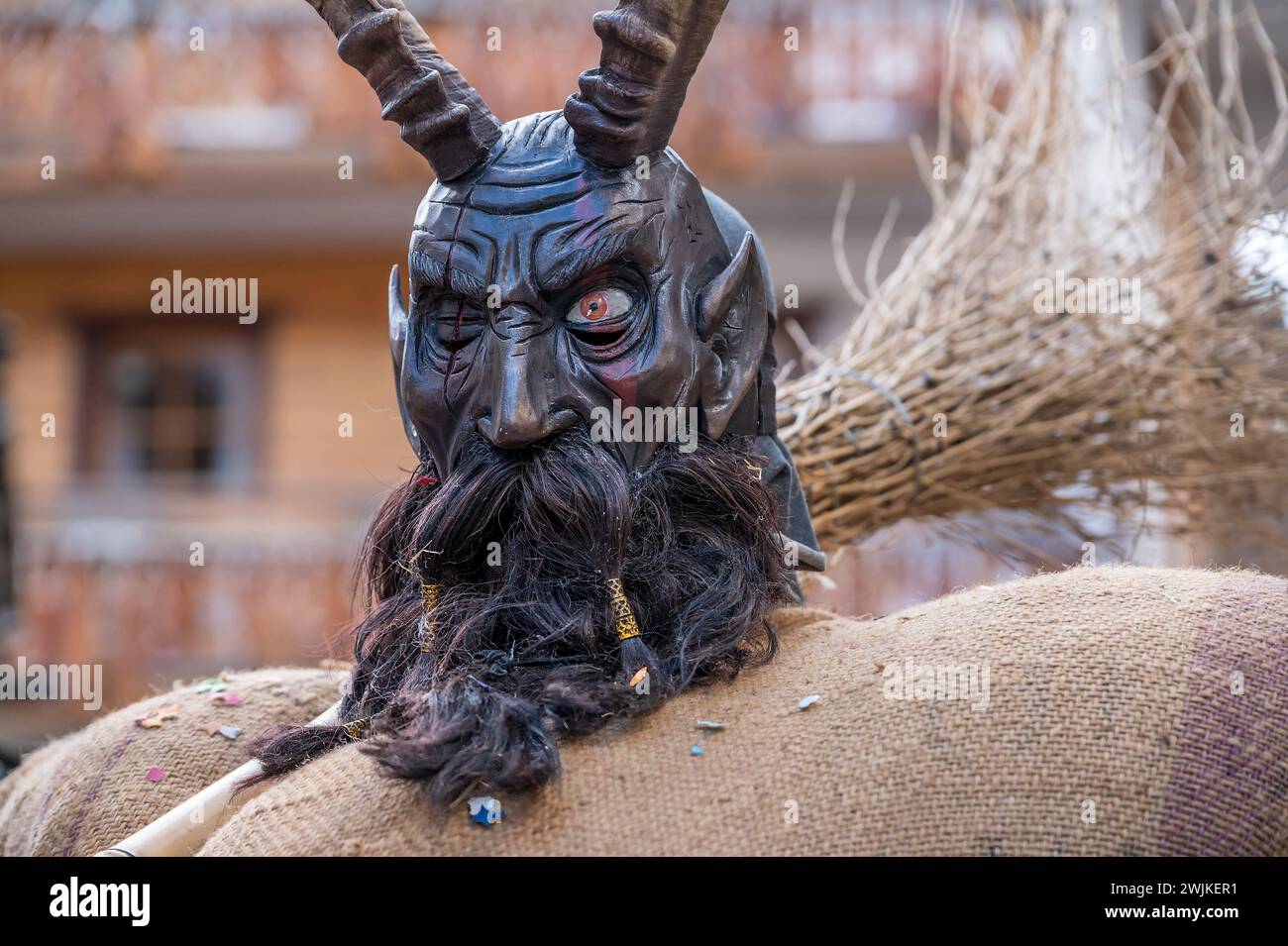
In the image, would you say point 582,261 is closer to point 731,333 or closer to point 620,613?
point 731,333

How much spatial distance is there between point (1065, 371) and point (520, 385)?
51.0 inches

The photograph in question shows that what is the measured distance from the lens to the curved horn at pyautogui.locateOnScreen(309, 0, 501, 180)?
4.81ft

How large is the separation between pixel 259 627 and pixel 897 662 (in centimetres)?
518

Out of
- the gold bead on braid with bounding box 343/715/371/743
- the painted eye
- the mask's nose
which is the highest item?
the painted eye

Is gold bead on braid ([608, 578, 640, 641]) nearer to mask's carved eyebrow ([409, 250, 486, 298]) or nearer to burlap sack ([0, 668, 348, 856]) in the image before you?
mask's carved eyebrow ([409, 250, 486, 298])

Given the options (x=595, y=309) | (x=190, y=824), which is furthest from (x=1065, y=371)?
(x=190, y=824)

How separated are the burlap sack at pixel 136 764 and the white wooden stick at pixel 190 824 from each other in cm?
19

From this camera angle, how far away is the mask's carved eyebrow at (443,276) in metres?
1.50

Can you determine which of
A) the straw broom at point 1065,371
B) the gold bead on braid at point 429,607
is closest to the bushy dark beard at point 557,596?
the gold bead on braid at point 429,607

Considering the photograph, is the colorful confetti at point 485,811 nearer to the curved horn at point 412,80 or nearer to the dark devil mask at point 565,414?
the dark devil mask at point 565,414

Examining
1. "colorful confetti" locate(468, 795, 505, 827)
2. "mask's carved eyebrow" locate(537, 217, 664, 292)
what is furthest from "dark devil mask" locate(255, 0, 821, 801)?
"colorful confetti" locate(468, 795, 505, 827)

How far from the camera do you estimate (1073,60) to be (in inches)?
115
